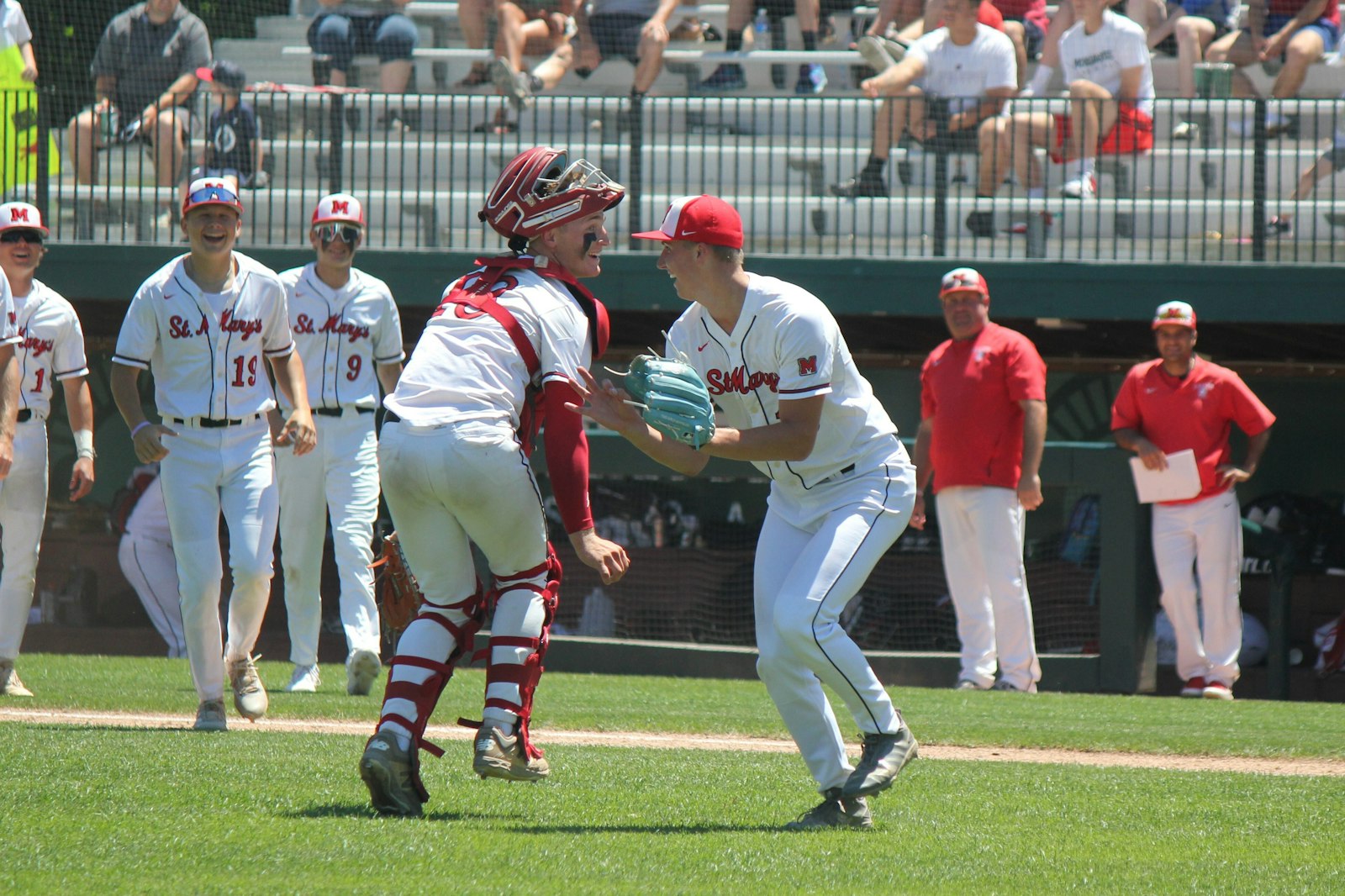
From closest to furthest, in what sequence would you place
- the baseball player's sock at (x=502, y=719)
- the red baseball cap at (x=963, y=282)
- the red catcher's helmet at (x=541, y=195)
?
1. the baseball player's sock at (x=502, y=719)
2. the red catcher's helmet at (x=541, y=195)
3. the red baseball cap at (x=963, y=282)

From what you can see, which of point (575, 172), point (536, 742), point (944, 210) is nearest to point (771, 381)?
point (575, 172)

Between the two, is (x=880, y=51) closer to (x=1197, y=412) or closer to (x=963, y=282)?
(x=963, y=282)

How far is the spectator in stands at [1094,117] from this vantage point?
38.8ft

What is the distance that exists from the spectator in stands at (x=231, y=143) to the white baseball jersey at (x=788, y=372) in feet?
27.5

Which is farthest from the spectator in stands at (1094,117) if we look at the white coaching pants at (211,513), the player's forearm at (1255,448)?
the white coaching pants at (211,513)

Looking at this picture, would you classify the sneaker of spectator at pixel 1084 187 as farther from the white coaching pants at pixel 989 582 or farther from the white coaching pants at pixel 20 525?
the white coaching pants at pixel 20 525

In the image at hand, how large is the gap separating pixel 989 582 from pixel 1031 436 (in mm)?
883

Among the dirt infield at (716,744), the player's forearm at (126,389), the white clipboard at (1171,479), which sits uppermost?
the player's forearm at (126,389)

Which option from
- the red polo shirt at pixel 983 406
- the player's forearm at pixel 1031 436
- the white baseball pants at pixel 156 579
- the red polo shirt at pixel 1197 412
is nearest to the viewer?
the player's forearm at pixel 1031 436

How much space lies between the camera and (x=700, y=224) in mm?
4543

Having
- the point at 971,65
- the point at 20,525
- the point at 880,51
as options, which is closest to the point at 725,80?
the point at 880,51

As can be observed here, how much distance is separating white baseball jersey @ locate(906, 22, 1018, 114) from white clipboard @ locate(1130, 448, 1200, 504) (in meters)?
3.75

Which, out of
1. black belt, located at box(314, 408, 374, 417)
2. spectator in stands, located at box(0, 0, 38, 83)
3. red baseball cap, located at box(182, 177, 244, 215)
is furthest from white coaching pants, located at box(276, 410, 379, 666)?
spectator in stands, located at box(0, 0, 38, 83)

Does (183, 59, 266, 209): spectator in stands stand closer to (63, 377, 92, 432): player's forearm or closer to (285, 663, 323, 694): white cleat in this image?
(63, 377, 92, 432): player's forearm
